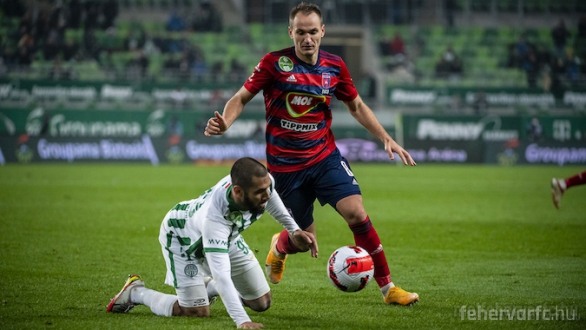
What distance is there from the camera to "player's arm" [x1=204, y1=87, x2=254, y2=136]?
19.1 feet

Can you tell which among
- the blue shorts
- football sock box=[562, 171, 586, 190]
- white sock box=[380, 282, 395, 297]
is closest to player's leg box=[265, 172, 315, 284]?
the blue shorts

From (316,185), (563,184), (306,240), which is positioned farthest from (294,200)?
(563,184)

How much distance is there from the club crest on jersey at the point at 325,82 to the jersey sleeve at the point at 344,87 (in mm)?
163

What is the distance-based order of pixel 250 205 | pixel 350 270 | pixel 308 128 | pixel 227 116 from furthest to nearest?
pixel 308 128 → pixel 227 116 → pixel 350 270 → pixel 250 205

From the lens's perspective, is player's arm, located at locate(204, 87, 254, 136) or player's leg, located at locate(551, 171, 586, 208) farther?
player's leg, located at locate(551, 171, 586, 208)

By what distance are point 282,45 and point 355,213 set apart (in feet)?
91.0

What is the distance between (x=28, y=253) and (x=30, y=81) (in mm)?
21885

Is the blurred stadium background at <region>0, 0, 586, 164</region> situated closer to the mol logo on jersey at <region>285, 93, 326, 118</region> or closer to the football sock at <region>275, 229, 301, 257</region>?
the football sock at <region>275, 229, 301, 257</region>

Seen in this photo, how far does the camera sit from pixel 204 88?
30109 mm

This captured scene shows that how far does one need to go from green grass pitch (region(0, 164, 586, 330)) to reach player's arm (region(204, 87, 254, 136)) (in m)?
1.41

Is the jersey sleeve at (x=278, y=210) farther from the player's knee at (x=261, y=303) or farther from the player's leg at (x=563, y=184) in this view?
the player's leg at (x=563, y=184)

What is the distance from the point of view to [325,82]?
6625 millimetres

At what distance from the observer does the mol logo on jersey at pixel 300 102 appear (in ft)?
21.6

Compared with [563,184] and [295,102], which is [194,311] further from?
[563,184]
